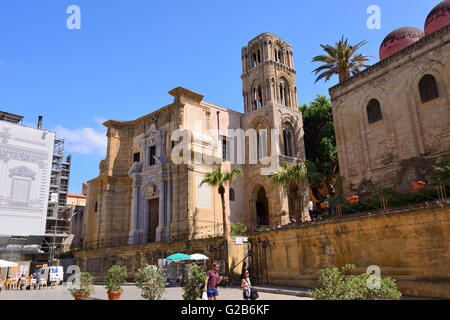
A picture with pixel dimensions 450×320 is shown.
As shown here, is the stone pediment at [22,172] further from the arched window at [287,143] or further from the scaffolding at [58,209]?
the arched window at [287,143]

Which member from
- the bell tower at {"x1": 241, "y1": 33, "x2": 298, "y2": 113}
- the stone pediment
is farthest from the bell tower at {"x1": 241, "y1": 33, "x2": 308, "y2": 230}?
the stone pediment

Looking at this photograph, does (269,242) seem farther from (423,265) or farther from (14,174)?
(14,174)

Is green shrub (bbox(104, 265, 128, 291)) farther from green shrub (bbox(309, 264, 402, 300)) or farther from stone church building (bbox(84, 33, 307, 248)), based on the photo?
stone church building (bbox(84, 33, 307, 248))

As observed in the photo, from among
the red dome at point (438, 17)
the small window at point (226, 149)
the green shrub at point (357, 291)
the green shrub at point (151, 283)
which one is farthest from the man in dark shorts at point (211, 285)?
the small window at point (226, 149)

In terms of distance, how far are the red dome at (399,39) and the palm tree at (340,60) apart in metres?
4.07

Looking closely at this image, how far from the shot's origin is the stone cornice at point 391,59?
64.2ft

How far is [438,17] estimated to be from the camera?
68.1ft

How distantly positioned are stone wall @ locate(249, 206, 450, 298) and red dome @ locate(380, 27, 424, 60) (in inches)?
546

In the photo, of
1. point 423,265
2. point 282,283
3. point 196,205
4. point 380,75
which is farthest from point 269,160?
point 423,265

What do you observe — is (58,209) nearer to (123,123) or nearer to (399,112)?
(123,123)

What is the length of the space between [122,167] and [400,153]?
82.1 feet

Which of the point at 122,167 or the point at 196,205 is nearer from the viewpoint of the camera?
the point at 196,205

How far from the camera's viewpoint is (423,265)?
42.6 feet
